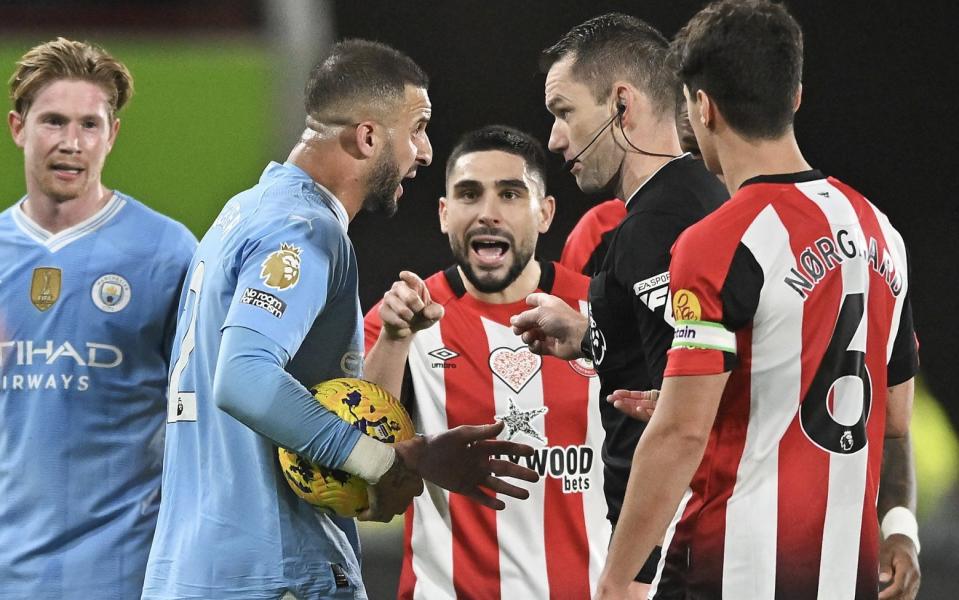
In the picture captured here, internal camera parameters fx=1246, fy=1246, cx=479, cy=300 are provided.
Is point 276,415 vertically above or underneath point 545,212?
underneath

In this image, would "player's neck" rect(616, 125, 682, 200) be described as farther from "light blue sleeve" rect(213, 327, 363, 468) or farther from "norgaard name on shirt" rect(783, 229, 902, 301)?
"light blue sleeve" rect(213, 327, 363, 468)

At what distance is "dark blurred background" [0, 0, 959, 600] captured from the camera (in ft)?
29.6

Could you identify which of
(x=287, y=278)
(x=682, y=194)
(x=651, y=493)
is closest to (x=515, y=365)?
(x=682, y=194)

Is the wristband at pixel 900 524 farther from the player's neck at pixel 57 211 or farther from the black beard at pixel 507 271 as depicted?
the player's neck at pixel 57 211

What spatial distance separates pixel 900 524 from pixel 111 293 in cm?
238

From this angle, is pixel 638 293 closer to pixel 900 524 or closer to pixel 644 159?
pixel 644 159

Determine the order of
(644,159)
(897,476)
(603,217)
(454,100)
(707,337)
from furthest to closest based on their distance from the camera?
(454,100) → (603,217) → (644,159) → (897,476) → (707,337)

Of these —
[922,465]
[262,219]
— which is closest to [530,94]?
[922,465]

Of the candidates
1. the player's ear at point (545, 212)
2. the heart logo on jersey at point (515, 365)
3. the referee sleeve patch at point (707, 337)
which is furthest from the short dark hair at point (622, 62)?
the referee sleeve patch at point (707, 337)

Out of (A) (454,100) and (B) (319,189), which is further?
(A) (454,100)

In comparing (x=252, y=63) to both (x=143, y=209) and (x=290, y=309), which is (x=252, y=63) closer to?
(x=143, y=209)

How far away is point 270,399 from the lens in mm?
2871

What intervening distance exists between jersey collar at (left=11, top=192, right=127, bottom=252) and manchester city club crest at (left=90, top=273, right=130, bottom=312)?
0.18m

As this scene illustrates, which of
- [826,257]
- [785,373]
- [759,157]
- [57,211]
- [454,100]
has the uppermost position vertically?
[454,100]
